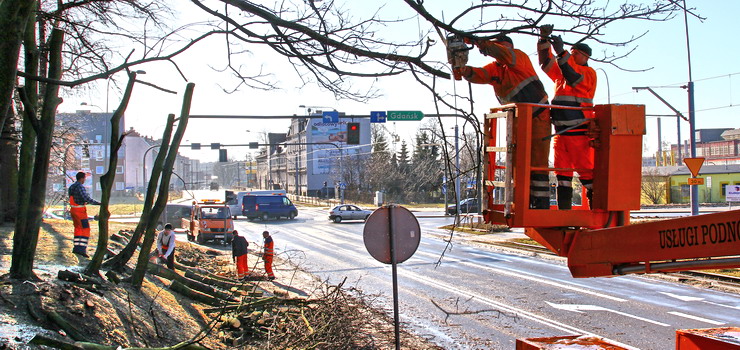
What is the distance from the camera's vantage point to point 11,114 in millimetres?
12562

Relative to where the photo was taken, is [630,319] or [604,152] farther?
[630,319]

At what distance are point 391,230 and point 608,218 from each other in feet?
13.4

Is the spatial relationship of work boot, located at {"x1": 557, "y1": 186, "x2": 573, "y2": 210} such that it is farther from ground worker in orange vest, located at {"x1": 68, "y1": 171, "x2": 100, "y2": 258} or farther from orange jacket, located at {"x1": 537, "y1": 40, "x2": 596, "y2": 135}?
ground worker in orange vest, located at {"x1": 68, "y1": 171, "x2": 100, "y2": 258}

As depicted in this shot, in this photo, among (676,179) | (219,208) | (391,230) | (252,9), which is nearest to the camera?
(252,9)

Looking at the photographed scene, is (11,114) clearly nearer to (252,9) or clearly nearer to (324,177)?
(252,9)

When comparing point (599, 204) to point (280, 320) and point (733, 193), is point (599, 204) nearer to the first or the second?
point (280, 320)

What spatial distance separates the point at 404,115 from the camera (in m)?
21.8

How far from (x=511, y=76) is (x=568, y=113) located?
0.55m

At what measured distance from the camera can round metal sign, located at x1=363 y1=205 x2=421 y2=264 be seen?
8.28 meters

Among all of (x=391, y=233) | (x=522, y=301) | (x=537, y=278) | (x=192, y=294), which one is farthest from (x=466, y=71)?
(x=537, y=278)

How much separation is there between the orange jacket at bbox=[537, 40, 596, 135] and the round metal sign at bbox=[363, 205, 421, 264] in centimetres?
378

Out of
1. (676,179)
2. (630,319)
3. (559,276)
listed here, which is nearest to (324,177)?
(676,179)

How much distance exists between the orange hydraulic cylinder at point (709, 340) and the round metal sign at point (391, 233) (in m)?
4.36

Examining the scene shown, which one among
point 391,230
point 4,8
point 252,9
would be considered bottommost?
point 391,230
